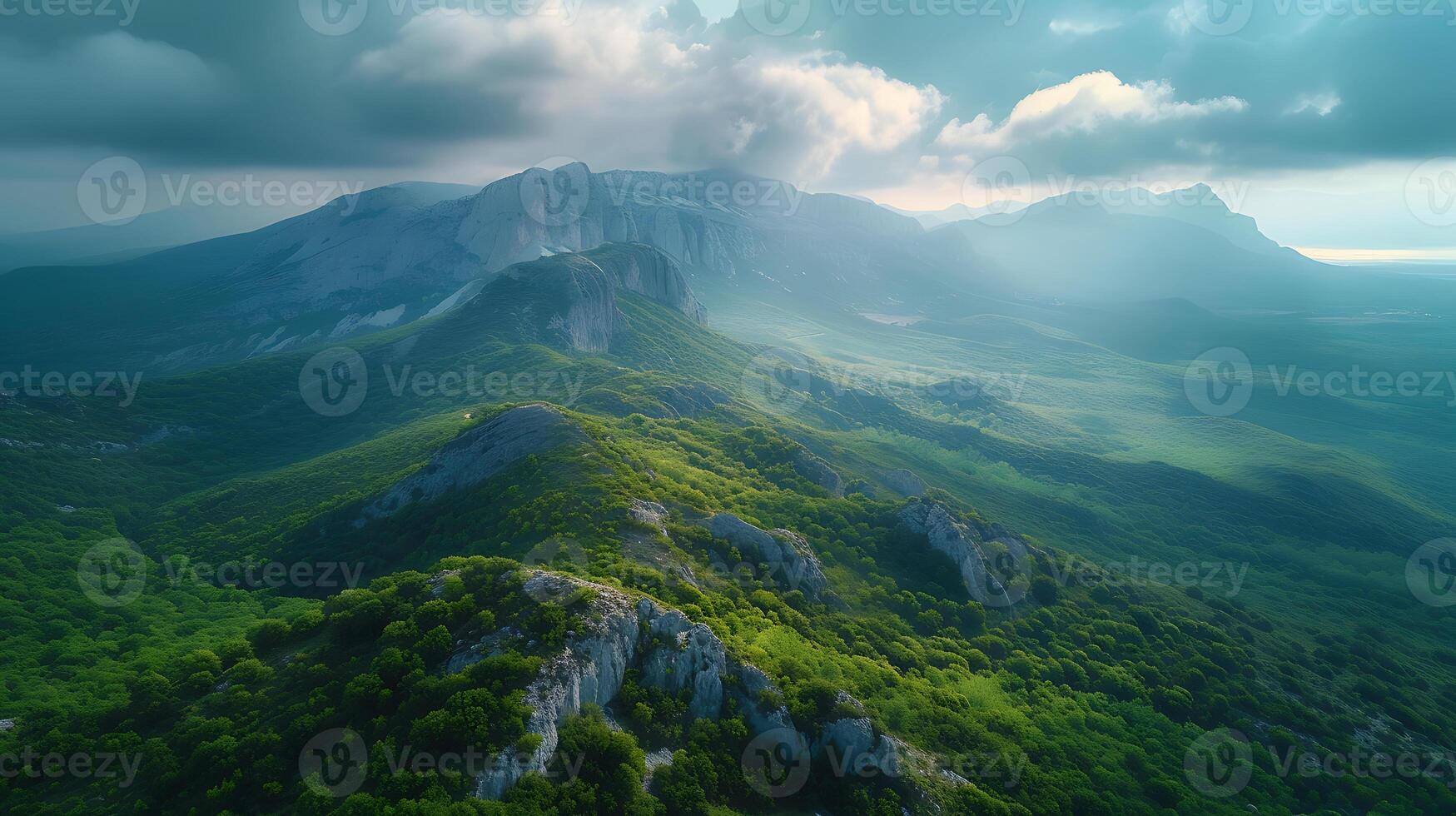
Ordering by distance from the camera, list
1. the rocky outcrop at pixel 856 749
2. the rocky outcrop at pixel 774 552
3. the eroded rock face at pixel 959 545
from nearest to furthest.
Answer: the rocky outcrop at pixel 856 749 → the rocky outcrop at pixel 774 552 → the eroded rock face at pixel 959 545

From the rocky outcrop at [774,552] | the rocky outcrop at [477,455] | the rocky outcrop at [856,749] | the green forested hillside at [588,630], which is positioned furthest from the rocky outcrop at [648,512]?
the rocky outcrop at [856,749]

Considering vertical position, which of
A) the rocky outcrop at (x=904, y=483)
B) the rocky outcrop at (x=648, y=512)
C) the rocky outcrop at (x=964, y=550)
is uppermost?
the rocky outcrop at (x=648, y=512)

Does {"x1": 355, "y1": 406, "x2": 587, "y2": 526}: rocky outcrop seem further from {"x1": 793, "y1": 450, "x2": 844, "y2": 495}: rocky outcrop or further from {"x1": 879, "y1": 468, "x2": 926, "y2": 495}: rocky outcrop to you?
{"x1": 879, "y1": 468, "x2": 926, "y2": 495}: rocky outcrop

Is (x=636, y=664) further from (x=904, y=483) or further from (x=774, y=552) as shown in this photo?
(x=904, y=483)

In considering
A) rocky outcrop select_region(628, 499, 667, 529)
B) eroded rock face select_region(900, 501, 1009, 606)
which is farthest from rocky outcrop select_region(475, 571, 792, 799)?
eroded rock face select_region(900, 501, 1009, 606)

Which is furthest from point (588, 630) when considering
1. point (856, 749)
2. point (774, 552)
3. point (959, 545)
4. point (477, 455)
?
point (959, 545)

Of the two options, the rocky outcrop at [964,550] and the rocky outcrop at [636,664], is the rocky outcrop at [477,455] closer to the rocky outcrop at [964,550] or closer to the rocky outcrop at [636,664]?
the rocky outcrop at [636,664]

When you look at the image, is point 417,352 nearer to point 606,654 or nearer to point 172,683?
point 172,683
